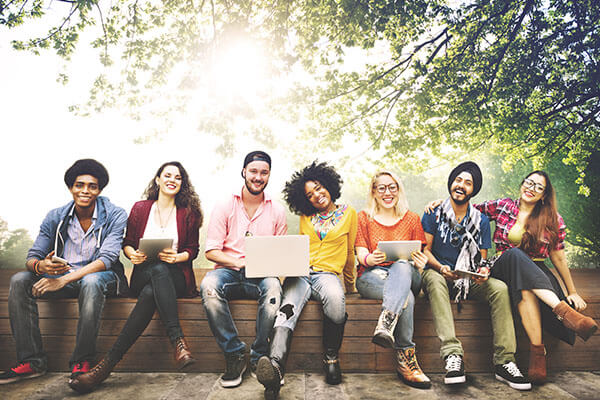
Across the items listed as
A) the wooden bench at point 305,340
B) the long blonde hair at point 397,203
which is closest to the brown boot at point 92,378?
the wooden bench at point 305,340

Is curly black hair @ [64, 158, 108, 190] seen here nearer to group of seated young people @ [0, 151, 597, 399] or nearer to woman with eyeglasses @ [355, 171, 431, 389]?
group of seated young people @ [0, 151, 597, 399]

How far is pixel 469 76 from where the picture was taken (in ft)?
15.9

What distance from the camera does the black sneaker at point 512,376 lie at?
189 cm

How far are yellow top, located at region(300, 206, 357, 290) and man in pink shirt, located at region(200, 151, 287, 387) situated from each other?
0.81ft

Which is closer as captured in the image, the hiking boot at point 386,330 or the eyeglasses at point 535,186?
the hiking boot at point 386,330

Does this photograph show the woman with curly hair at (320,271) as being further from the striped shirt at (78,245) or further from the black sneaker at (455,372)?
the striped shirt at (78,245)

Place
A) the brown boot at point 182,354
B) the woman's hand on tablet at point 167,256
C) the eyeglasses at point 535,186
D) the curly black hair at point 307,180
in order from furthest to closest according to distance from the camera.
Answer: the curly black hair at point 307,180, the eyeglasses at point 535,186, the woman's hand on tablet at point 167,256, the brown boot at point 182,354

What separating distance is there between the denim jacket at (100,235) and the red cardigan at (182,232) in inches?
2.2

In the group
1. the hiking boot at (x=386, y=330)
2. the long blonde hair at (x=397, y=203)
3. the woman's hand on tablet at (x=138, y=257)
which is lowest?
the hiking boot at (x=386, y=330)

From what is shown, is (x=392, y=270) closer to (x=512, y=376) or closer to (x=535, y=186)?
(x=512, y=376)

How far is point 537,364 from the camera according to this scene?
76.7 inches

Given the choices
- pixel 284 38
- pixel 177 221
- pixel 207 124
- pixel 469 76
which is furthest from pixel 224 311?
pixel 469 76

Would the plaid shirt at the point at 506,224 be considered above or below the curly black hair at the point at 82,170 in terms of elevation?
below

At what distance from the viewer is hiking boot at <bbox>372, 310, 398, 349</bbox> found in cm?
182
